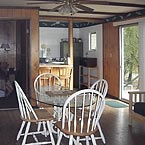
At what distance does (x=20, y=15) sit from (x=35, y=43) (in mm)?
715

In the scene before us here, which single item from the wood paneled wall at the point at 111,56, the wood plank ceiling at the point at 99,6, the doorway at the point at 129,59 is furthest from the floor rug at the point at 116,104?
the wood plank ceiling at the point at 99,6

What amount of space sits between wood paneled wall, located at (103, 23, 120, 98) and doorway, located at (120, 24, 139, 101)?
0.69 feet

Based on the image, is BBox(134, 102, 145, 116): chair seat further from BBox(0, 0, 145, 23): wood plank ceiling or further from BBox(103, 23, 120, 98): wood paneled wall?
BBox(103, 23, 120, 98): wood paneled wall

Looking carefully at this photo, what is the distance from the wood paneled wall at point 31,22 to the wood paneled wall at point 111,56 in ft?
8.43

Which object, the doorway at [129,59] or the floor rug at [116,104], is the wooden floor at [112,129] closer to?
the floor rug at [116,104]

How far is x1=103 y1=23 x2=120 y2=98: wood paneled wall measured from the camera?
8117 mm

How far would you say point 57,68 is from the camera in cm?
886

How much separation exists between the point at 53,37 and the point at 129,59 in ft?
14.3

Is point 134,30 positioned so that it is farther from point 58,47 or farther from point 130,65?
point 58,47

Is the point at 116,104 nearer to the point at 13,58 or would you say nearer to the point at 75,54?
the point at 75,54

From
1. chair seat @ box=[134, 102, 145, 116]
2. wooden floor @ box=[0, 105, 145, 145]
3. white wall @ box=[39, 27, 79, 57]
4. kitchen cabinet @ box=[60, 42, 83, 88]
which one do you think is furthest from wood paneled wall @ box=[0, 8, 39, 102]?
white wall @ box=[39, 27, 79, 57]

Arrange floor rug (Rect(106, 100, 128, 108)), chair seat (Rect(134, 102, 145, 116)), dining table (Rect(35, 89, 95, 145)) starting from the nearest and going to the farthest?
dining table (Rect(35, 89, 95, 145)) < chair seat (Rect(134, 102, 145, 116)) < floor rug (Rect(106, 100, 128, 108))

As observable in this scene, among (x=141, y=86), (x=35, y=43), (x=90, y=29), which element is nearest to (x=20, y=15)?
(x=35, y=43)

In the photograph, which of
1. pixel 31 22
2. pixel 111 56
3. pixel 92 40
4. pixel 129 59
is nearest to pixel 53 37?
pixel 92 40
